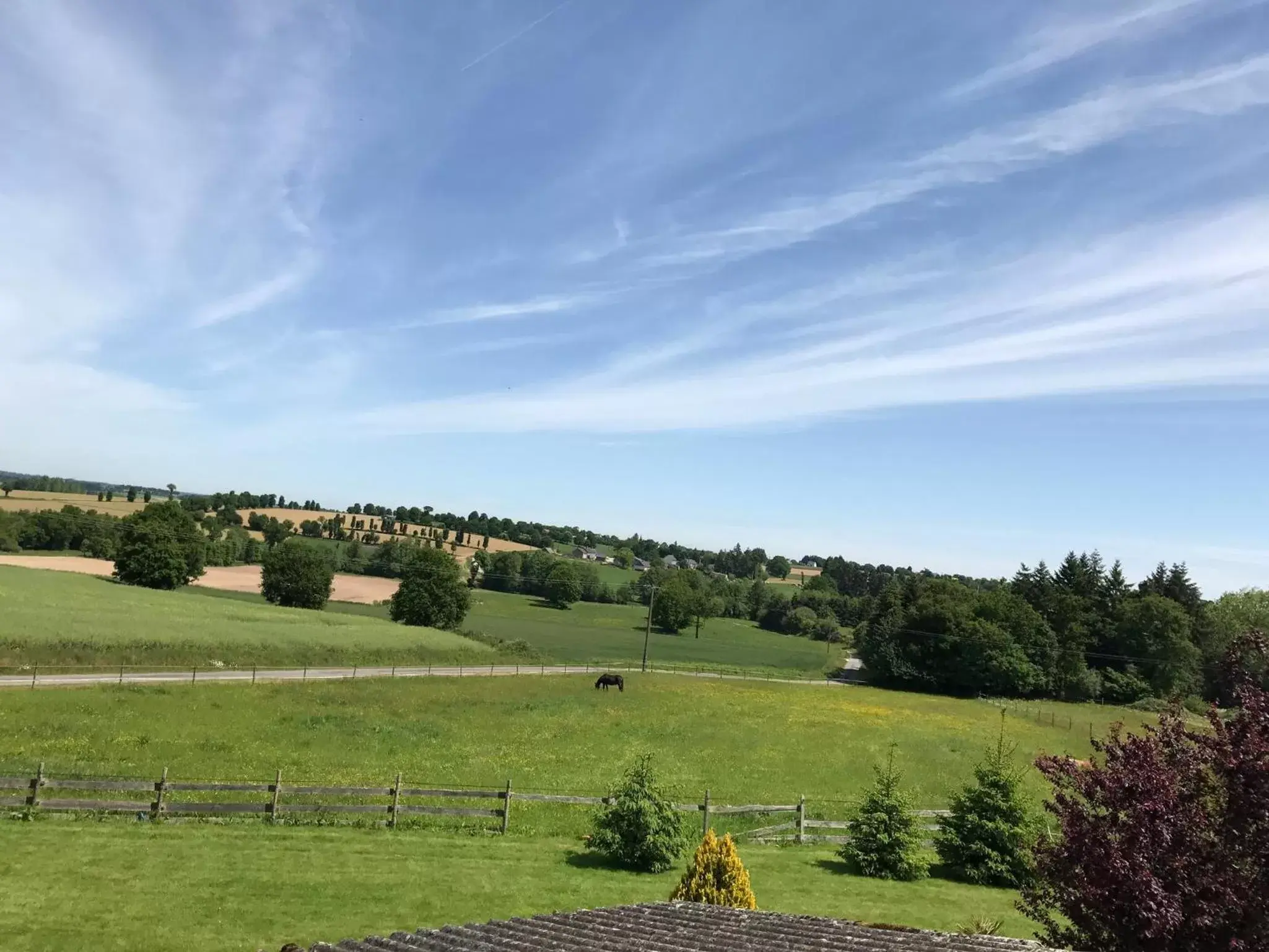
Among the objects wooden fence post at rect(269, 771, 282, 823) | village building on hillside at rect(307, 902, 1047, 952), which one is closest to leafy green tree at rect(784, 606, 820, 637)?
wooden fence post at rect(269, 771, 282, 823)

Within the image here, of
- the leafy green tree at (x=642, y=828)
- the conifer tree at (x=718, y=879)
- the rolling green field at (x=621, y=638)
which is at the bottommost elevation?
the rolling green field at (x=621, y=638)

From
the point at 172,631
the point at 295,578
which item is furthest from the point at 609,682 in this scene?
the point at 295,578

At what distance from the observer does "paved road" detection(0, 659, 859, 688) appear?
1451 inches

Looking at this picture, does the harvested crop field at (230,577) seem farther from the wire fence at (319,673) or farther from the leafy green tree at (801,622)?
the leafy green tree at (801,622)

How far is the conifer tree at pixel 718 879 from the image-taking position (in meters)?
12.9

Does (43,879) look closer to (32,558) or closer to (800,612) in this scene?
(32,558)

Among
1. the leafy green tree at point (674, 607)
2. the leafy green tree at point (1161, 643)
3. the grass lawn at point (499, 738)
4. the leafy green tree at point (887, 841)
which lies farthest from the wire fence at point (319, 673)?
the leafy green tree at point (674, 607)

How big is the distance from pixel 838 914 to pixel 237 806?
48.3 feet

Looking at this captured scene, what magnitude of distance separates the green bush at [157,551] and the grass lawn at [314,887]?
6758 centimetres

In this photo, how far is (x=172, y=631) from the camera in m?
50.1

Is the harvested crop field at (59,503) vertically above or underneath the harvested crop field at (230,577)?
above

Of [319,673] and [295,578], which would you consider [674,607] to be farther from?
[319,673]

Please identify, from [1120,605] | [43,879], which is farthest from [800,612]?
[43,879]

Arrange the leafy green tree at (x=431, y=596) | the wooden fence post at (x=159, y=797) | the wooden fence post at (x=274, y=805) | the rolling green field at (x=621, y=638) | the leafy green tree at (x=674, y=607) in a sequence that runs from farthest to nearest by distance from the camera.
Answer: the leafy green tree at (x=674, y=607) → the rolling green field at (x=621, y=638) → the leafy green tree at (x=431, y=596) → the wooden fence post at (x=274, y=805) → the wooden fence post at (x=159, y=797)
